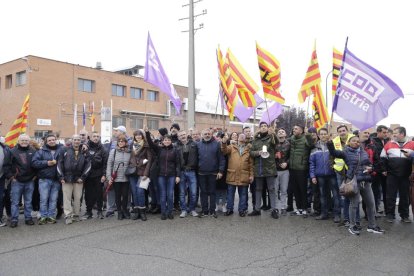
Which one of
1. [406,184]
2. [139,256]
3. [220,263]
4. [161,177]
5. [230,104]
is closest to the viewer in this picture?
[220,263]

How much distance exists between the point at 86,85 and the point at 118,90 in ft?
15.0

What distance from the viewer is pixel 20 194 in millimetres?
7613

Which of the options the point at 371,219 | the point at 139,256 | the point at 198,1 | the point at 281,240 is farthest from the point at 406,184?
the point at 198,1

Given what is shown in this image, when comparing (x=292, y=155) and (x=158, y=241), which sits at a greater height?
(x=292, y=155)

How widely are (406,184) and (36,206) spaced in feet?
26.1

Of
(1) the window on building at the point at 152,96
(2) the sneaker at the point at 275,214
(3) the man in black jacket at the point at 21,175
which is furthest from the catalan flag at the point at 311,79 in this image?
(1) the window on building at the point at 152,96

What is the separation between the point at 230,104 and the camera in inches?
426

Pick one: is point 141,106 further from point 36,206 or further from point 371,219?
point 371,219

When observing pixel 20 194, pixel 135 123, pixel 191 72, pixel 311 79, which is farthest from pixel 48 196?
pixel 135 123

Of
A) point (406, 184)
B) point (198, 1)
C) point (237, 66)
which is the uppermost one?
point (198, 1)

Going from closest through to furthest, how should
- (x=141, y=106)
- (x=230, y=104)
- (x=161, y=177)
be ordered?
(x=161, y=177)
(x=230, y=104)
(x=141, y=106)

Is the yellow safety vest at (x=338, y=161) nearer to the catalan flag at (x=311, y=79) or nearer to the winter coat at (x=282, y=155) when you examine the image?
the winter coat at (x=282, y=155)

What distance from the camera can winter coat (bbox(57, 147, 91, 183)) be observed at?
25.4 ft

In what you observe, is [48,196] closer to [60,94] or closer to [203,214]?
[203,214]
